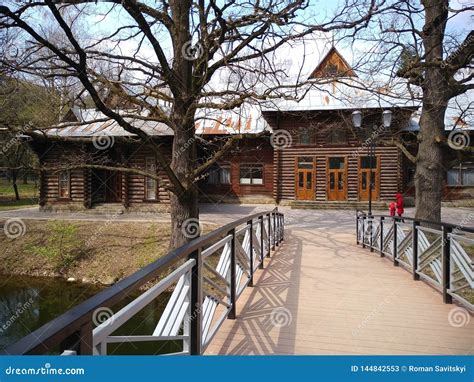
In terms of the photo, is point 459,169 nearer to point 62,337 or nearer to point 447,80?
point 447,80

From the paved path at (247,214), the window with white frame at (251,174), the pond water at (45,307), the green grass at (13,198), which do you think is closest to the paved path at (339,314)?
the pond water at (45,307)

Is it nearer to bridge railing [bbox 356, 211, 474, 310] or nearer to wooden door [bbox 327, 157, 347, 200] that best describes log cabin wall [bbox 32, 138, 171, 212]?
wooden door [bbox 327, 157, 347, 200]

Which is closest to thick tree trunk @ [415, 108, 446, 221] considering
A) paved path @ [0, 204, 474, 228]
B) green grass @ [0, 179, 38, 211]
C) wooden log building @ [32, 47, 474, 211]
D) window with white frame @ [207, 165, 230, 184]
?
paved path @ [0, 204, 474, 228]

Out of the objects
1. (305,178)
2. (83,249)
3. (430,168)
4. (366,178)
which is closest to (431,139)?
(430,168)

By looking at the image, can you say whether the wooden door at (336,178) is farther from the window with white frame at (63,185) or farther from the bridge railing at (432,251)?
the window with white frame at (63,185)

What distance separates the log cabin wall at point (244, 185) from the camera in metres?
21.4

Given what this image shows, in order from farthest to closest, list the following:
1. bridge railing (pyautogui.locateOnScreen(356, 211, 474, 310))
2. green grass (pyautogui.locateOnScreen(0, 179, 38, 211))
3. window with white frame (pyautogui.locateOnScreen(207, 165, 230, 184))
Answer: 1. green grass (pyautogui.locateOnScreen(0, 179, 38, 211))
2. window with white frame (pyautogui.locateOnScreen(207, 165, 230, 184))
3. bridge railing (pyautogui.locateOnScreen(356, 211, 474, 310))

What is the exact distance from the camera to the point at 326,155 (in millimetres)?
19875

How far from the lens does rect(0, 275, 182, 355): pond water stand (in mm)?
6844

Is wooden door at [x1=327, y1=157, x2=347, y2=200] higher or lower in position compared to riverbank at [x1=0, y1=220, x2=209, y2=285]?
higher

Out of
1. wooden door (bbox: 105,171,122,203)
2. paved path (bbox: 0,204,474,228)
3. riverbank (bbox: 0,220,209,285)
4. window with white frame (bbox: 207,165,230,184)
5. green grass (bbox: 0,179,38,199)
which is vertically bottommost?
riverbank (bbox: 0,220,209,285)

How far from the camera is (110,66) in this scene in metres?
8.38

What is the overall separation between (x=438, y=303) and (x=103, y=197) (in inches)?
724

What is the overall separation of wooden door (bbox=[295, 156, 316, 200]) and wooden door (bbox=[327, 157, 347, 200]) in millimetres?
955
